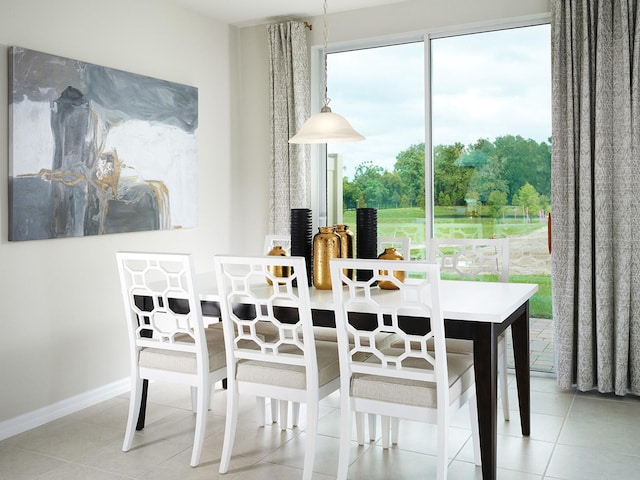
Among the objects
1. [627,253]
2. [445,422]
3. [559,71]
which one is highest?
[559,71]

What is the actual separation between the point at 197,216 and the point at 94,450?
2.01 meters

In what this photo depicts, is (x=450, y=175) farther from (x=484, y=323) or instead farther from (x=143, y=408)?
(x=143, y=408)

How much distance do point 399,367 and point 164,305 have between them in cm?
113

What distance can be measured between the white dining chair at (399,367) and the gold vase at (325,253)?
53 centimetres

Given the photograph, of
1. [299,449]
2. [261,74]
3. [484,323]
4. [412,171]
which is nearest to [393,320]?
[484,323]

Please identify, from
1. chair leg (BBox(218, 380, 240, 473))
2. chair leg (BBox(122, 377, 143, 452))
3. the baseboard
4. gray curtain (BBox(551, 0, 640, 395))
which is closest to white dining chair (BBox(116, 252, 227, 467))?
chair leg (BBox(122, 377, 143, 452))

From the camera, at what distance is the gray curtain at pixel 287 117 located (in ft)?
15.5

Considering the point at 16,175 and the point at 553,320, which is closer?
the point at 16,175

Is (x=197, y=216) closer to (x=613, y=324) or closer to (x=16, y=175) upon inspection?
(x=16, y=175)

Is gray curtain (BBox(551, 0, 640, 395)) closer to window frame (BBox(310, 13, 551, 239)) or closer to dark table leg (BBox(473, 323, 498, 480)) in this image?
window frame (BBox(310, 13, 551, 239))

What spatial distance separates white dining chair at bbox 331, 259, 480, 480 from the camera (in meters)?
2.36

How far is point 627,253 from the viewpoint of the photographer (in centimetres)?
372

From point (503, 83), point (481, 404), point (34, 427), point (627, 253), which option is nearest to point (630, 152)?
point (627, 253)

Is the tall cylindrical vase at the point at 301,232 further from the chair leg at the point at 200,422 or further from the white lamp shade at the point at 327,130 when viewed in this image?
the chair leg at the point at 200,422
